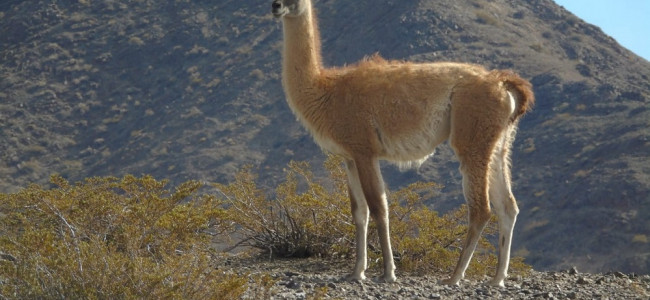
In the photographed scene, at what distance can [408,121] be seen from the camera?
9609 millimetres

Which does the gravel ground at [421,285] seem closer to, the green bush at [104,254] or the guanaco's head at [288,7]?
the green bush at [104,254]

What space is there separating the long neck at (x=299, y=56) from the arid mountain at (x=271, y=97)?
101ft

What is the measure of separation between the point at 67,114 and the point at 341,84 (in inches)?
2000

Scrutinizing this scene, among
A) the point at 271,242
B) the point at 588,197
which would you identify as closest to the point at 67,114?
the point at 588,197

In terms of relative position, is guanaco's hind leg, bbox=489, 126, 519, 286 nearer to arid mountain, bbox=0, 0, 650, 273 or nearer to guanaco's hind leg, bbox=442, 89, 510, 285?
guanaco's hind leg, bbox=442, 89, 510, 285

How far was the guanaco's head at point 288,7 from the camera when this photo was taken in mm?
9797

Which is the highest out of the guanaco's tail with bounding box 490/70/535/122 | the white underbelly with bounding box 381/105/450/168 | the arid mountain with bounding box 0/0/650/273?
the guanaco's tail with bounding box 490/70/535/122

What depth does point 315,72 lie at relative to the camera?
997 centimetres

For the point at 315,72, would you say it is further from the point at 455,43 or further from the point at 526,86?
the point at 455,43

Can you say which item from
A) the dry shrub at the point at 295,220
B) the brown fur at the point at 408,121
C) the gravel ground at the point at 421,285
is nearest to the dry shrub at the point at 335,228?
the dry shrub at the point at 295,220

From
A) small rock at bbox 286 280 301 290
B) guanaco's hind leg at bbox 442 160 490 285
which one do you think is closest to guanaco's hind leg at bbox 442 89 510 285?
guanaco's hind leg at bbox 442 160 490 285

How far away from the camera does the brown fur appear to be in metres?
9.29

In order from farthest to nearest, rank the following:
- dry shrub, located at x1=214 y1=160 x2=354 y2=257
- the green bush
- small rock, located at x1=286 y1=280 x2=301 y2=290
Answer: dry shrub, located at x1=214 y1=160 x2=354 y2=257 < small rock, located at x1=286 y1=280 x2=301 y2=290 < the green bush

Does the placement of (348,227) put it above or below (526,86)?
below
